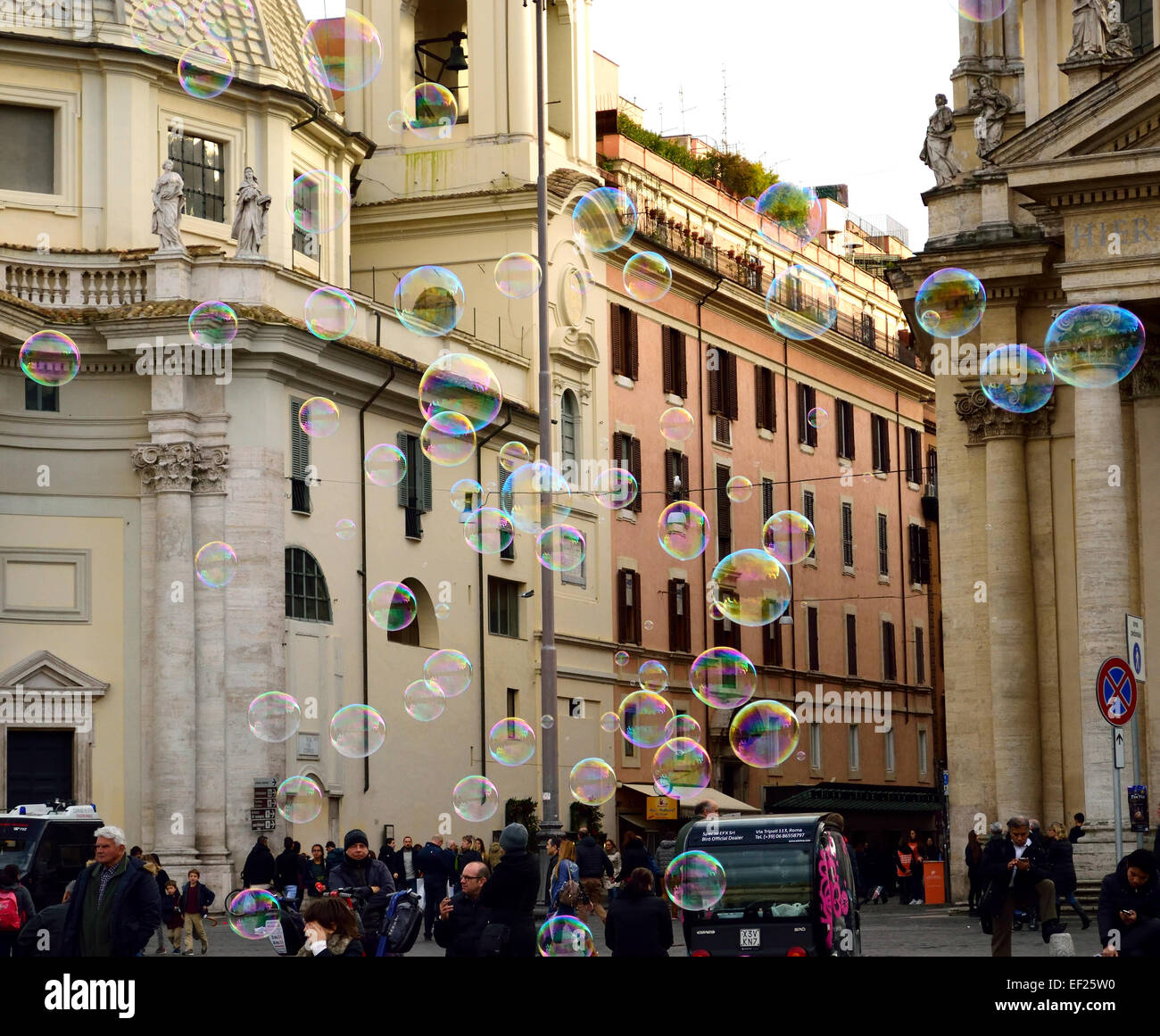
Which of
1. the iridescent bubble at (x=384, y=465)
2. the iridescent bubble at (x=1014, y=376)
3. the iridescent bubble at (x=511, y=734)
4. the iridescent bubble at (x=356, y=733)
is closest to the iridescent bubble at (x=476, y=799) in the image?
the iridescent bubble at (x=356, y=733)

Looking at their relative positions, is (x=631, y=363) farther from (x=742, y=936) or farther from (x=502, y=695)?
(x=742, y=936)

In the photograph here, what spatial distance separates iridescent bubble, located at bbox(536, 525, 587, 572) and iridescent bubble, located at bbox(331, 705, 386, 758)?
3.87 meters

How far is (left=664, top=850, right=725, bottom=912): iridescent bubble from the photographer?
1991cm

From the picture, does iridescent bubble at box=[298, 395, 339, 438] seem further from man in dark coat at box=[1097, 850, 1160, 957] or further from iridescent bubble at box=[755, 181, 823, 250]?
man in dark coat at box=[1097, 850, 1160, 957]

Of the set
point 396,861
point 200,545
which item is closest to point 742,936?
point 396,861

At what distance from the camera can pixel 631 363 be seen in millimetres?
57344

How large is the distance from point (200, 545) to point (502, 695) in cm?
1055

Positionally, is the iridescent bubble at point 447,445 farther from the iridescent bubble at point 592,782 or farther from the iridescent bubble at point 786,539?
the iridescent bubble at point 786,539

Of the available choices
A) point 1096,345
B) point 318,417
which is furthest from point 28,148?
point 1096,345

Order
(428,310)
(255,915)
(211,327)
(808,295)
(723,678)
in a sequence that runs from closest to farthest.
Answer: (255,915) → (211,327) → (428,310) → (723,678) → (808,295)

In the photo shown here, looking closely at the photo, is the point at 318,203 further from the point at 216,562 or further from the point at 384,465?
the point at 216,562

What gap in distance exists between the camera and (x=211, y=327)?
4088cm

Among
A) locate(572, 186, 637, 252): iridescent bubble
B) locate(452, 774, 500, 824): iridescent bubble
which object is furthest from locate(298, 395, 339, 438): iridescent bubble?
locate(572, 186, 637, 252): iridescent bubble

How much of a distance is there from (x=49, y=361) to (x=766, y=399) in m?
28.9
